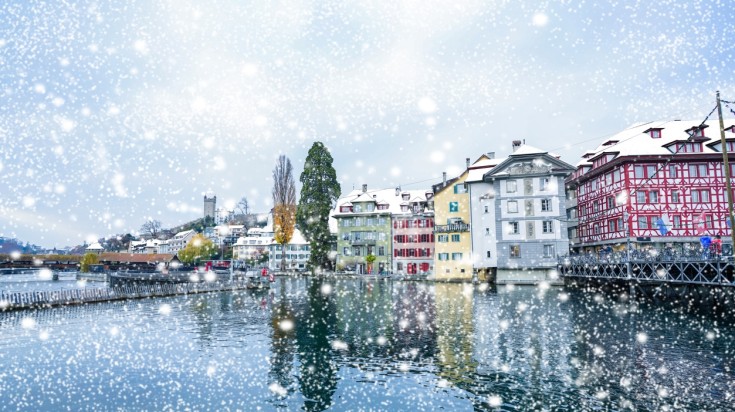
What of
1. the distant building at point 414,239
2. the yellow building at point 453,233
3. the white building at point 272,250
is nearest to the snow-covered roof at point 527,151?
the yellow building at point 453,233

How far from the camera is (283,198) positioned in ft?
229

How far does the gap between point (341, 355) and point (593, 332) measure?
11.4 meters

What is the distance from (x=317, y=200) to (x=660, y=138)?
144 ft

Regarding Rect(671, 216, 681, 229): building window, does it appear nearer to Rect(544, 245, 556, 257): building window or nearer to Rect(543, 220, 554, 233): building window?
Rect(543, 220, 554, 233): building window

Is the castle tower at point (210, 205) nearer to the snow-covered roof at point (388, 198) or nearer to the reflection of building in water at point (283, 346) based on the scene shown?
the snow-covered roof at point (388, 198)

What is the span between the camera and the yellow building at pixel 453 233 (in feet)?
182

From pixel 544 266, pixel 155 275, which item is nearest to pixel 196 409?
pixel 544 266

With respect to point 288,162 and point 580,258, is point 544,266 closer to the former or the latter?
point 580,258

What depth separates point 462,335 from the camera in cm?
1925

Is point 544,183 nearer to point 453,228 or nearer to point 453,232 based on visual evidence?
point 453,228

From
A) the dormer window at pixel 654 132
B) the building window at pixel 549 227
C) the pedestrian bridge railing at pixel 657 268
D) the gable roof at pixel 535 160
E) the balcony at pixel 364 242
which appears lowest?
the pedestrian bridge railing at pixel 657 268

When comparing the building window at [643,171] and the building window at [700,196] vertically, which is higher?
the building window at [643,171]

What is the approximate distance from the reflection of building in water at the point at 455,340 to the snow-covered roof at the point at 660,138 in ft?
88.9

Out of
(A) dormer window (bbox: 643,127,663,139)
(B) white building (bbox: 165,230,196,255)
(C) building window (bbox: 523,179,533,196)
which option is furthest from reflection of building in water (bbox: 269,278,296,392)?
(B) white building (bbox: 165,230,196,255)
